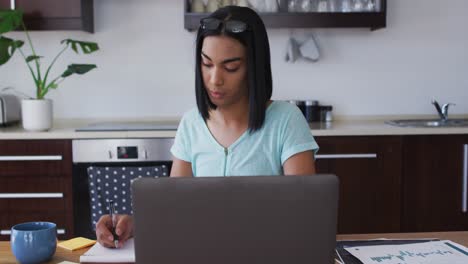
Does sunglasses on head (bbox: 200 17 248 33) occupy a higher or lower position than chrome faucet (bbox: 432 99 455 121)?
higher

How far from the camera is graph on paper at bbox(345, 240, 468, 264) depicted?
1051mm

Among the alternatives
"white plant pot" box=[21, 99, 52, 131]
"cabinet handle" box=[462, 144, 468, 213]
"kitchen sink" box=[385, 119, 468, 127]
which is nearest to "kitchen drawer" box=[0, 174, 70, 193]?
"white plant pot" box=[21, 99, 52, 131]

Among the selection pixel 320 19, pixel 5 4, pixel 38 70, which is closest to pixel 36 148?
pixel 38 70

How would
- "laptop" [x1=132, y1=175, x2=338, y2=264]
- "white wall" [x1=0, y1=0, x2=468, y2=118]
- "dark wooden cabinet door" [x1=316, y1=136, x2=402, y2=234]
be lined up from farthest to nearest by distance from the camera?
"white wall" [x1=0, y1=0, x2=468, y2=118] → "dark wooden cabinet door" [x1=316, y1=136, x2=402, y2=234] → "laptop" [x1=132, y1=175, x2=338, y2=264]

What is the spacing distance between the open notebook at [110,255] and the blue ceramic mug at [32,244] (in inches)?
4.0

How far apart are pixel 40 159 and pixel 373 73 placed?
2.02 meters

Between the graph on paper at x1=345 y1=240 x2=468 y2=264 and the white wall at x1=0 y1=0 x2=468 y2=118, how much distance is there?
2236mm

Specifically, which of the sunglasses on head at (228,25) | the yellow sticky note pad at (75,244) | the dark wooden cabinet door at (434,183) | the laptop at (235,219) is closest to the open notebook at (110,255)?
the yellow sticky note pad at (75,244)

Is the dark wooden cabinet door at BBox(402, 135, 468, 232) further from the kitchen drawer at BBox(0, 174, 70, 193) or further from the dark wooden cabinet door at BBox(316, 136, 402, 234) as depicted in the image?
the kitchen drawer at BBox(0, 174, 70, 193)

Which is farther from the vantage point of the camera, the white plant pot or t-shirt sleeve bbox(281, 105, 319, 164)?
the white plant pot

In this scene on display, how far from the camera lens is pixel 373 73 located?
3344mm

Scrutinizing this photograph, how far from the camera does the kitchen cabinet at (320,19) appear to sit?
300 cm

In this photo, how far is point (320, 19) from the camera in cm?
301

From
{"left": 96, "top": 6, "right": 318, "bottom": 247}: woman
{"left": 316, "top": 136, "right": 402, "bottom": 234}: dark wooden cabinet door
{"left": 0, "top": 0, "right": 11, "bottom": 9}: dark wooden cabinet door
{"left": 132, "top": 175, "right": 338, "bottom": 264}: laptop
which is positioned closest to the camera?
{"left": 132, "top": 175, "right": 338, "bottom": 264}: laptop
